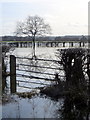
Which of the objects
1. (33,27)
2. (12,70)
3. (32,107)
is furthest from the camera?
(33,27)

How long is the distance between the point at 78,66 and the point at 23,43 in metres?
37.5

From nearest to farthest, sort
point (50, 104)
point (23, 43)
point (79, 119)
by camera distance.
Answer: point (79, 119), point (50, 104), point (23, 43)

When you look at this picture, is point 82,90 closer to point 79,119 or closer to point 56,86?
point 56,86

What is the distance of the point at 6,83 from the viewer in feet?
25.3

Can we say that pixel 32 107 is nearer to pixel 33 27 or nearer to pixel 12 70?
pixel 12 70

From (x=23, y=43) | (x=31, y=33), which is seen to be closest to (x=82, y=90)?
(x=31, y=33)

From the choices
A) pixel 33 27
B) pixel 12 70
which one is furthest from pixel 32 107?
pixel 33 27

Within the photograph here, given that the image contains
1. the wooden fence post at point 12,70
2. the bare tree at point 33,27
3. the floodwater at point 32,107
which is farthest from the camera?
the bare tree at point 33,27

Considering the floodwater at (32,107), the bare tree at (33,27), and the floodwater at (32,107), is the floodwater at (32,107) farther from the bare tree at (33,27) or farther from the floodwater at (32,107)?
the bare tree at (33,27)

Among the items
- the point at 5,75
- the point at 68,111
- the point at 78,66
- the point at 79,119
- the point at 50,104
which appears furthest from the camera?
the point at 5,75

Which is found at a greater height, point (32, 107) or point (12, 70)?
point (12, 70)

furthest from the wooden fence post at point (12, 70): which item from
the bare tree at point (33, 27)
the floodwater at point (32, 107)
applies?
the bare tree at point (33, 27)

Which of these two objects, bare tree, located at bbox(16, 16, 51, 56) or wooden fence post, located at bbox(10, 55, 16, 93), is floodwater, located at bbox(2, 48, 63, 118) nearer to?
wooden fence post, located at bbox(10, 55, 16, 93)

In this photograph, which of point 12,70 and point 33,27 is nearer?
point 12,70
